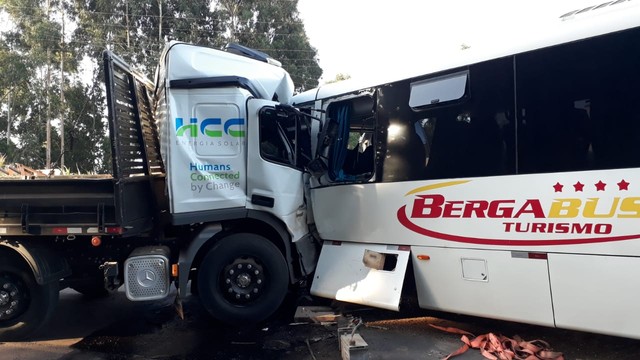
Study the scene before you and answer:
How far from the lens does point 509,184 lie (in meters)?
4.26

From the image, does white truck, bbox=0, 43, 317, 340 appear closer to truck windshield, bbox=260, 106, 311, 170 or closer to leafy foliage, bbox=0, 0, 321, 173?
truck windshield, bbox=260, 106, 311, 170

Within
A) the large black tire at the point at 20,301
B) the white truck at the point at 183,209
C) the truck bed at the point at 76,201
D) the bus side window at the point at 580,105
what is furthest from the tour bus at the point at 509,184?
the large black tire at the point at 20,301

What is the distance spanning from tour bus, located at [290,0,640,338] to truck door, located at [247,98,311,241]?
1.70 ft

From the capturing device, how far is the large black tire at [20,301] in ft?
17.0

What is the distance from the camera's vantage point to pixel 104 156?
29141 millimetres

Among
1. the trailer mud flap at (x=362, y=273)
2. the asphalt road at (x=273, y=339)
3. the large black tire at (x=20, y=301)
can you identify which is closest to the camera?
the asphalt road at (x=273, y=339)

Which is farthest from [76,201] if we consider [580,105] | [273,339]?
[580,105]

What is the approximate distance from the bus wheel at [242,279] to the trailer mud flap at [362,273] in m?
0.54

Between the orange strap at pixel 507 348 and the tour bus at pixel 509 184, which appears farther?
the orange strap at pixel 507 348

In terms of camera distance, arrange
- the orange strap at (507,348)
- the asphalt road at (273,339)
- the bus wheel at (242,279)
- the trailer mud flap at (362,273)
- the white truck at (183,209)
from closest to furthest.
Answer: the orange strap at (507,348), the asphalt road at (273,339), the trailer mud flap at (362,273), the white truck at (183,209), the bus wheel at (242,279)

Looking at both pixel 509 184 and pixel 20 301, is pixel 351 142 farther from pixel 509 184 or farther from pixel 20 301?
pixel 20 301

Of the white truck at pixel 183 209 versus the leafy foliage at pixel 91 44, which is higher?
the leafy foliage at pixel 91 44

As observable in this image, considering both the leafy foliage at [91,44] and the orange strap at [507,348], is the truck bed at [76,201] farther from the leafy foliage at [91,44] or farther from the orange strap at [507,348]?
the leafy foliage at [91,44]

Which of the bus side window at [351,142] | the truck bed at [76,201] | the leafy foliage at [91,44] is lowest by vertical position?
the truck bed at [76,201]
